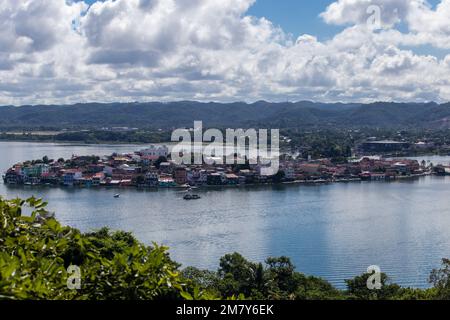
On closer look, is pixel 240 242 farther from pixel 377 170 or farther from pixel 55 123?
pixel 55 123

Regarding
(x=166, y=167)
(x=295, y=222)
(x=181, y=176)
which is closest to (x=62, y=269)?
(x=295, y=222)

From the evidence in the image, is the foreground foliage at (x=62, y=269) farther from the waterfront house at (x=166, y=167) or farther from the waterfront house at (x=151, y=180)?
the waterfront house at (x=166, y=167)

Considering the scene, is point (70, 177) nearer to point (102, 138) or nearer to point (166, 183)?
point (166, 183)

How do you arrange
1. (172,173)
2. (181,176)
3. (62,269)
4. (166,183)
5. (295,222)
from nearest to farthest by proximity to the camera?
1. (62,269)
2. (295,222)
3. (166,183)
4. (181,176)
5. (172,173)

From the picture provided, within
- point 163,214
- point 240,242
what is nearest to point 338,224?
point 240,242

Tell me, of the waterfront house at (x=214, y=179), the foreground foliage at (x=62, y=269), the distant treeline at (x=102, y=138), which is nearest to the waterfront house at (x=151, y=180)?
the waterfront house at (x=214, y=179)
